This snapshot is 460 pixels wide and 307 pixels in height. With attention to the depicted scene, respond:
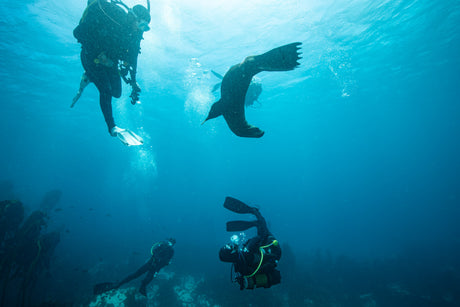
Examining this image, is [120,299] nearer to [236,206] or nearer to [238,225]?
[238,225]

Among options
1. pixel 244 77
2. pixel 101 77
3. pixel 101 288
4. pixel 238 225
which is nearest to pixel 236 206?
pixel 238 225

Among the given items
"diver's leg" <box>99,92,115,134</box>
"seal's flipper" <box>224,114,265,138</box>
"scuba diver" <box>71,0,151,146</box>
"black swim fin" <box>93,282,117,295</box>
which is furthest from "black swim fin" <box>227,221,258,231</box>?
"black swim fin" <box>93,282,117,295</box>

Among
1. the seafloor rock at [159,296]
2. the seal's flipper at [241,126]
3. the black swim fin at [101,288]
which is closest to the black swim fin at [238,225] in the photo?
the seal's flipper at [241,126]

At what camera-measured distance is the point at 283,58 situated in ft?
7.60

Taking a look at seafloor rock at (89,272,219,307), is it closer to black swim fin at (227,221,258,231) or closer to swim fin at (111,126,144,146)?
black swim fin at (227,221,258,231)

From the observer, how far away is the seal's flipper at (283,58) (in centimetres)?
230

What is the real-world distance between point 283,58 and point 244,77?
19.5 inches

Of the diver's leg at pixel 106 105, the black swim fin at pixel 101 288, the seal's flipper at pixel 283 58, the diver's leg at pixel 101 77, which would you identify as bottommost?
the black swim fin at pixel 101 288

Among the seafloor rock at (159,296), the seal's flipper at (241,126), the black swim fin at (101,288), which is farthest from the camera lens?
the seafloor rock at (159,296)

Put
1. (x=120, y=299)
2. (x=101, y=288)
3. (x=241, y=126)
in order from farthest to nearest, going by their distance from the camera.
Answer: (x=120, y=299), (x=101, y=288), (x=241, y=126)

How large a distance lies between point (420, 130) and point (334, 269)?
61797mm

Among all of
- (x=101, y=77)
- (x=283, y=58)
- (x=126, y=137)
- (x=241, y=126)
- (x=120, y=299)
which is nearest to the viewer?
(x=283, y=58)

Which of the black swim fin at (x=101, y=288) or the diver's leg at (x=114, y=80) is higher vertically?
the diver's leg at (x=114, y=80)

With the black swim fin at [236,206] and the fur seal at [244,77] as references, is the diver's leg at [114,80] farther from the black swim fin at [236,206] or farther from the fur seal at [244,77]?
the black swim fin at [236,206]
